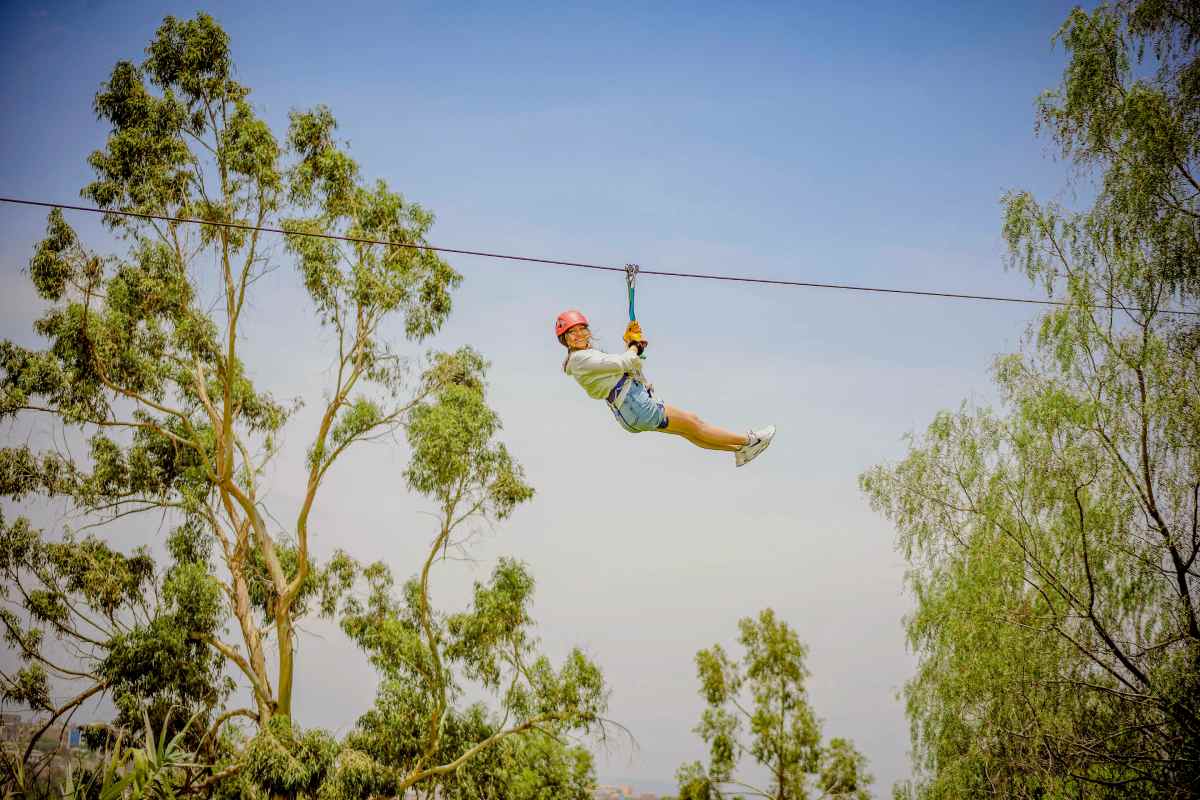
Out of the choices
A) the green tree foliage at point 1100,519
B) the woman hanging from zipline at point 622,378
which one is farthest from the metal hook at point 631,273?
the green tree foliage at point 1100,519

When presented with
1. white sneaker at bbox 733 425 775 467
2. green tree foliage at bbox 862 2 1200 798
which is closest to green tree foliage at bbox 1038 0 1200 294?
green tree foliage at bbox 862 2 1200 798

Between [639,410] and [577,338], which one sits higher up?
[577,338]

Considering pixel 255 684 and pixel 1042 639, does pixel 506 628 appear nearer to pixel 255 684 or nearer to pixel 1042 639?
pixel 255 684

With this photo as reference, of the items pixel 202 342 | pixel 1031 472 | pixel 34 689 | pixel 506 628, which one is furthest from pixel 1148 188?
pixel 34 689

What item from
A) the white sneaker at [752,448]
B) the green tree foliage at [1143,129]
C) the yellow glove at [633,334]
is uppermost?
the green tree foliage at [1143,129]

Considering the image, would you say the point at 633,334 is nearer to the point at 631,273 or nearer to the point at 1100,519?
the point at 631,273

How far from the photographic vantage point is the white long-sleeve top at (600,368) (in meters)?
5.97

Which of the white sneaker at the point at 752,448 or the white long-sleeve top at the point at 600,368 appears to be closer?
the white long-sleeve top at the point at 600,368

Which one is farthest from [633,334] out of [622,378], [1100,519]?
[1100,519]

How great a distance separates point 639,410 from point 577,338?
2.14 feet

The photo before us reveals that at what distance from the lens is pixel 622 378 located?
239 inches

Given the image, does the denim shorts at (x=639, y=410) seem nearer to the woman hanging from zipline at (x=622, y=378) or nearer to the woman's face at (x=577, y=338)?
the woman hanging from zipline at (x=622, y=378)

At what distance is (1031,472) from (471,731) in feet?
31.6

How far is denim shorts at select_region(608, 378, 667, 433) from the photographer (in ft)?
20.0
